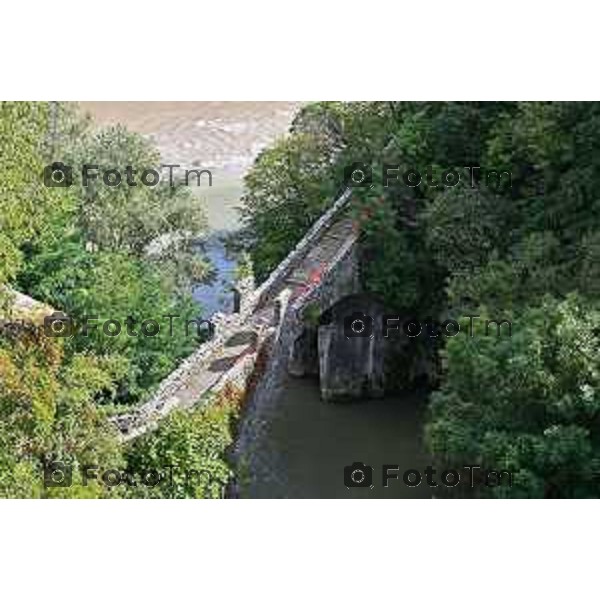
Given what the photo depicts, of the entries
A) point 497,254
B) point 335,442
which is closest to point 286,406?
→ point 335,442

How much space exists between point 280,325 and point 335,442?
202 centimetres

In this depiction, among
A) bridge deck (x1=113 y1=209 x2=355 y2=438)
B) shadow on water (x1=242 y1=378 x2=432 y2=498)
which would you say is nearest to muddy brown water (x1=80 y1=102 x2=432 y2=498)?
shadow on water (x1=242 y1=378 x2=432 y2=498)

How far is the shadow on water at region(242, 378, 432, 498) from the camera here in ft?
65.2

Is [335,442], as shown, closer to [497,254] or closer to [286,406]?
[286,406]

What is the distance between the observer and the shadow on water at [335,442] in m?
19.9

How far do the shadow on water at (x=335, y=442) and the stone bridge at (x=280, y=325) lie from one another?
0.63 m

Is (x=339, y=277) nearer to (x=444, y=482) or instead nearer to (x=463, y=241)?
(x=463, y=241)

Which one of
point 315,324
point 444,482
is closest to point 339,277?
point 315,324

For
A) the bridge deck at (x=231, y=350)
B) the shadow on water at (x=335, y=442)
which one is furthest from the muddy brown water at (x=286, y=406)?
the bridge deck at (x=231, y=350)

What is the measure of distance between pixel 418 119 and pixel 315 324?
373 centimetres

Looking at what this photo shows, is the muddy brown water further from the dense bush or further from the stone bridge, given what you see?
the dense bush

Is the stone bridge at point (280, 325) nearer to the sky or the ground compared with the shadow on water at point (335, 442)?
nearer to the sky

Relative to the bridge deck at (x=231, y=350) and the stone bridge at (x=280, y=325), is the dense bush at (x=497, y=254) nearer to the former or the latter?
the stone bridge at (x=280, y=325)

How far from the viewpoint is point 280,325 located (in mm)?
21453
